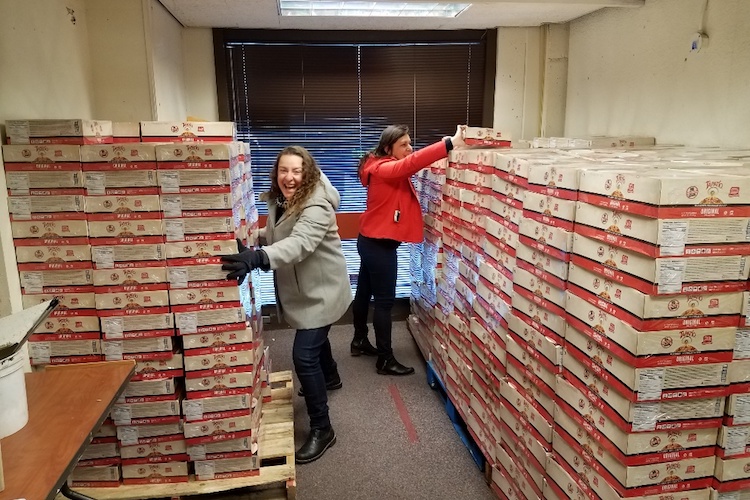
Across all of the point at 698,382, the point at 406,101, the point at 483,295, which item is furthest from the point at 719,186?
the point at 406,101

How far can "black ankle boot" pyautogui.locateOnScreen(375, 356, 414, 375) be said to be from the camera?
4.23 metres

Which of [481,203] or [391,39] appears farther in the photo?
[391,39]

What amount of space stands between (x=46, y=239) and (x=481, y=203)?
2152mm

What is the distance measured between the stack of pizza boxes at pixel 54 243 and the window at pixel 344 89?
2534 mm

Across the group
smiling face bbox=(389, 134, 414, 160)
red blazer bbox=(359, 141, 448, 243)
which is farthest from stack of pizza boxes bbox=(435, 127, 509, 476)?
smiling face bbox=(389, 134, 414, 160)

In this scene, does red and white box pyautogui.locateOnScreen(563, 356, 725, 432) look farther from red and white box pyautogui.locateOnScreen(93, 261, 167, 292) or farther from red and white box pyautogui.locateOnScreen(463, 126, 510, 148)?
red and white box pyautogui.locateOnScreen(463, 126, 510, 148)

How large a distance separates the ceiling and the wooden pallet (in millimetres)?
2895

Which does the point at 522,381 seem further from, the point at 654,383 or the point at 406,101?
the point at 406,101

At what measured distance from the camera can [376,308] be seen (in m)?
4.14

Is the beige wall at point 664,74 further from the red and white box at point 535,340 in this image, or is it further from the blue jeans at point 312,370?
the blue jeans at point 312,370

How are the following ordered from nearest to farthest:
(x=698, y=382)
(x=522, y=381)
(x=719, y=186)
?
(x=719, y=186)
(x=698, y=382)
(x=522, y=381)

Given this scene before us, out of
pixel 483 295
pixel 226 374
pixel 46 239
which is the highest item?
pixel 46 239

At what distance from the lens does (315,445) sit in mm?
3227

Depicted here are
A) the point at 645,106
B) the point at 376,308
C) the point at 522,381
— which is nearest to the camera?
the point at 522,381
